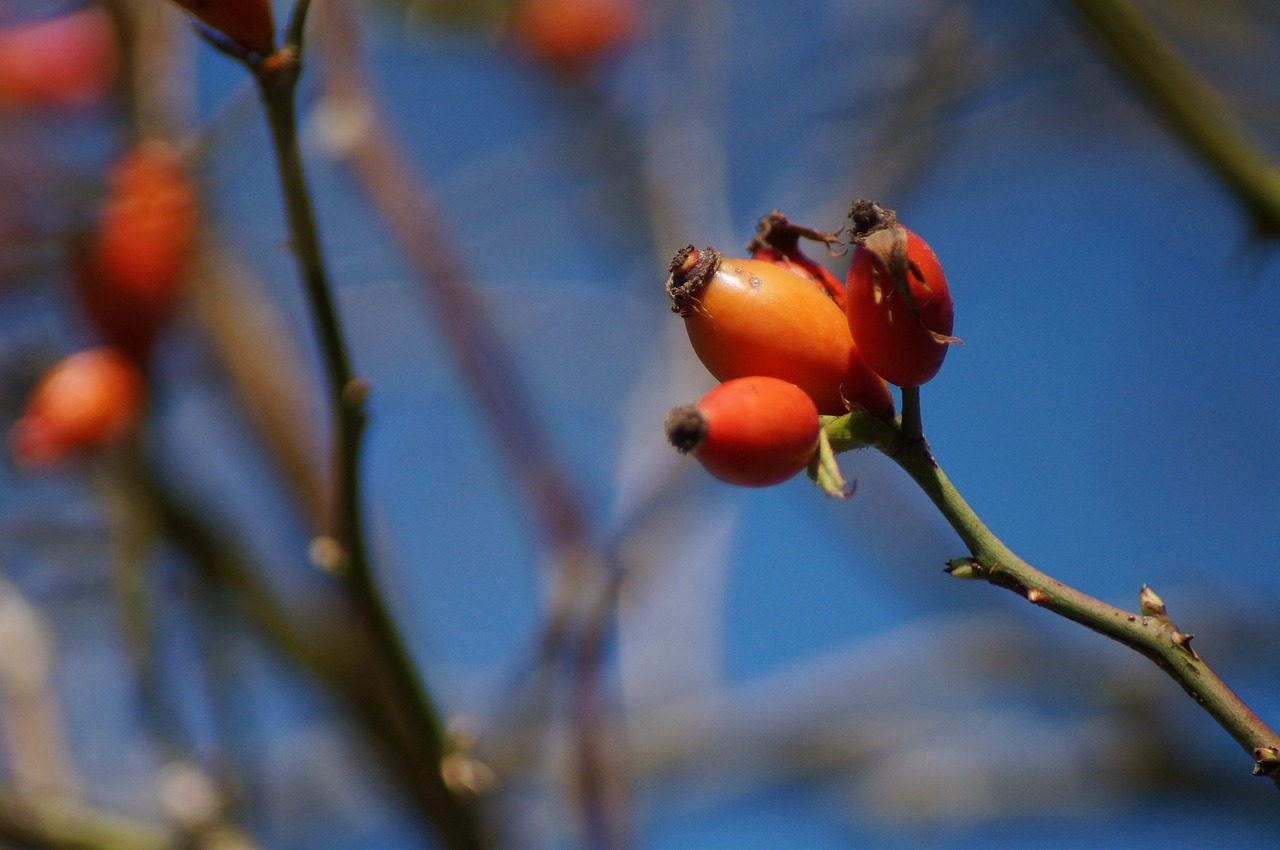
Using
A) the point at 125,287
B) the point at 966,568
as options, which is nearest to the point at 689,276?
the point at 966,568

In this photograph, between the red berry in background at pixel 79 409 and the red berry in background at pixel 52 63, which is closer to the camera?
the red berry in background at pixel 79 409

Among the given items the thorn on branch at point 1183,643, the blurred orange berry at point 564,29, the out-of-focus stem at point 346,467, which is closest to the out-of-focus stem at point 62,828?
the out-of-focus stem at point 346,467

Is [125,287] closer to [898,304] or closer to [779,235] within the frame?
[779,235]

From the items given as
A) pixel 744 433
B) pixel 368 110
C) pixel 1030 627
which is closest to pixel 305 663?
pixel 368 110

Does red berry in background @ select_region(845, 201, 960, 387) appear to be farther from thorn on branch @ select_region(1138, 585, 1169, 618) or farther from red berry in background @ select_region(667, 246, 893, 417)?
thorn on branch @ select_region(1138, 585, 1169, 618)

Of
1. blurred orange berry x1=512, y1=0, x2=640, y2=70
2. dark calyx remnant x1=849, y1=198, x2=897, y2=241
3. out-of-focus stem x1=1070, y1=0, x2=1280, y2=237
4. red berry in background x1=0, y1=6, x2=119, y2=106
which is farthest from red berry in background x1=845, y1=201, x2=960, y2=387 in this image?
blurred orange berry x1=512, y1=0, x2=640, y2=70

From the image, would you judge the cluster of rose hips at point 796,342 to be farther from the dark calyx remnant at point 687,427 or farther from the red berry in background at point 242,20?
the red berry in background at point 242,20

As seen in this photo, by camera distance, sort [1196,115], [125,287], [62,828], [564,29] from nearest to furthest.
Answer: [1196,115], [62,828], [125,287], [564,29]

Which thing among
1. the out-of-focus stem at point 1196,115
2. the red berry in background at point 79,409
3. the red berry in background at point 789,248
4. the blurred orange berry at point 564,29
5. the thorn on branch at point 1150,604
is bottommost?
the thorn on branch at point 1150,604
